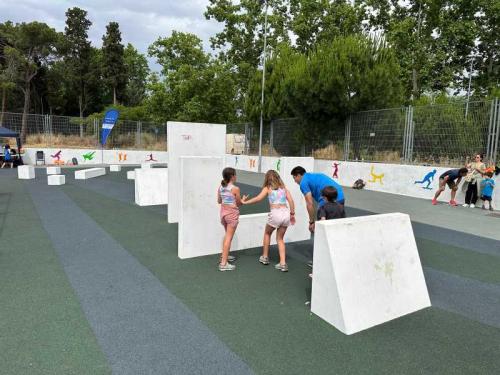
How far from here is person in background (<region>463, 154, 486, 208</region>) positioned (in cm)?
1026

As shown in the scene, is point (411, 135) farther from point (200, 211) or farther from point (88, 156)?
point (88, 156)

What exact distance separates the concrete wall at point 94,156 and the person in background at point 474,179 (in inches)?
890

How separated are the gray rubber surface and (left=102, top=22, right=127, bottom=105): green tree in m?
42.0

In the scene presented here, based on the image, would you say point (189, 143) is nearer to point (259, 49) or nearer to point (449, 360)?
point (449, 360)

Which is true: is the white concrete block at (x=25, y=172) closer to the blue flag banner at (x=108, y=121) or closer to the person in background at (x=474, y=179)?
the blue flag banner at (x=108, y=121)

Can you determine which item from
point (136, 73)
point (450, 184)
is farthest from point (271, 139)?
point (136, 73)

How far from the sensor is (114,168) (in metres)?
19.9

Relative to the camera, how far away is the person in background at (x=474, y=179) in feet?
33.7

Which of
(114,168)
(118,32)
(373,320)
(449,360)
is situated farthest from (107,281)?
(118,32)

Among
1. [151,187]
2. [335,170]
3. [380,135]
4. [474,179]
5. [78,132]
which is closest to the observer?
[151,187]

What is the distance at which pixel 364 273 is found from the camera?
353cm

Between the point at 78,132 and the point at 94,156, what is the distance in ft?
7.05

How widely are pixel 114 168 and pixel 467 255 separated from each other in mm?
18164

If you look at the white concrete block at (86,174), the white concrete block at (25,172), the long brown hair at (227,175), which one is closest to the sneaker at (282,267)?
the long brown hair at (227,175)
